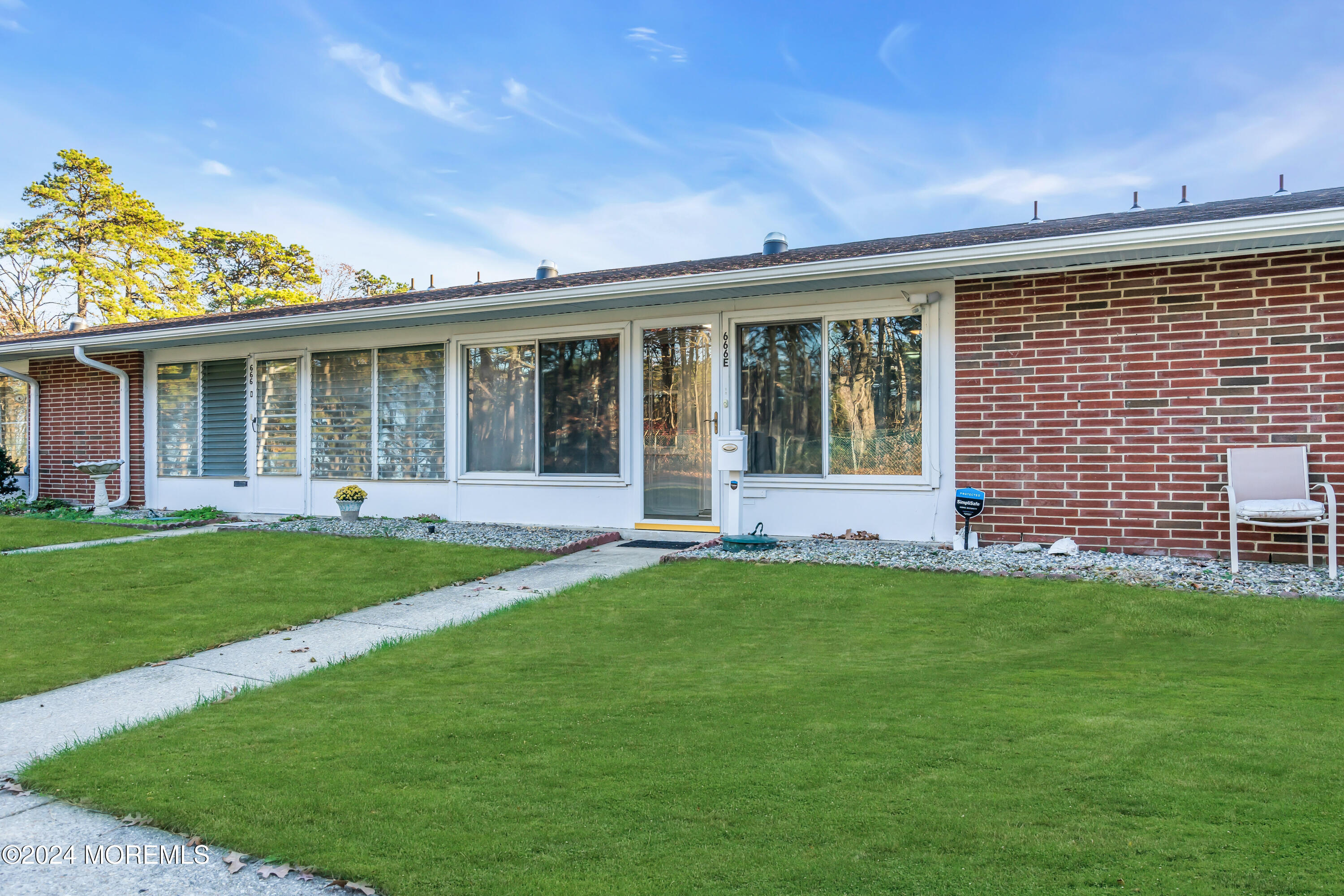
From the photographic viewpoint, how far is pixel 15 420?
44.5ft

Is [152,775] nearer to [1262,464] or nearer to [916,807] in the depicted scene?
[916,807]

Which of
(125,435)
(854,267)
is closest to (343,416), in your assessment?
(125,435)

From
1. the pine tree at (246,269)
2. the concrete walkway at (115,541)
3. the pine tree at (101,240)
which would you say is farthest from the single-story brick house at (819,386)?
the pine tree at (246,269)

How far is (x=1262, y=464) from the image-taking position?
5992mm

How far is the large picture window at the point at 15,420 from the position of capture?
13.4 meters

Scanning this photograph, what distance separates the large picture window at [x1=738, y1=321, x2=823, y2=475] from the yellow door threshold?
74 cm

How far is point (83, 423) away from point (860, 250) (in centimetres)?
1171

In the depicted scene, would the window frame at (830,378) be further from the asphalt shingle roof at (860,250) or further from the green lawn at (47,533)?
the green lawn at (47,533)

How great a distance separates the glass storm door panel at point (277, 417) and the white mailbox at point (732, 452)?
20.8 feet

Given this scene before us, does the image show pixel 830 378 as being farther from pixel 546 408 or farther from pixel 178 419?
pixel 178 419

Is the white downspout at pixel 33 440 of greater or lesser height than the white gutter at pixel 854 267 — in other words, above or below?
below

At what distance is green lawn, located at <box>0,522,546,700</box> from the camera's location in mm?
4460

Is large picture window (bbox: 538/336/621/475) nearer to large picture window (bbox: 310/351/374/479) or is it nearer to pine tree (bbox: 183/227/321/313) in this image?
large picture window (bbox: 310/351/374/479)

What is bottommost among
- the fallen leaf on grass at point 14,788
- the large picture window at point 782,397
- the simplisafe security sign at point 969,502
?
the fallen leaf on grass at point 14,788
